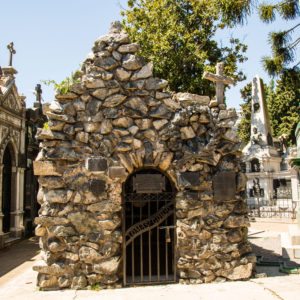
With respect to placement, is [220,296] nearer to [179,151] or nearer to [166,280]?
[166,280]

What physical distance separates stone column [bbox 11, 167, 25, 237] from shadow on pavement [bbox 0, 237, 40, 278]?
54 cm

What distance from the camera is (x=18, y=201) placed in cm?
1449

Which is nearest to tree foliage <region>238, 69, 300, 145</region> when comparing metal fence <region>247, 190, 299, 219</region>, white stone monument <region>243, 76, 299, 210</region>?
white stone monument <region>243, 76, 299, 210</region>

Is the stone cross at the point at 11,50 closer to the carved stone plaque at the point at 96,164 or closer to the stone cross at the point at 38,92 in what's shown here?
the stone cross at the point at 38,92

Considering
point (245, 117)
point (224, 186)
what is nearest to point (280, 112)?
point (245, 117)

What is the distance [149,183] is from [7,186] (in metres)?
8.88

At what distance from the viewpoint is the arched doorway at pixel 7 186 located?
45.2 feet

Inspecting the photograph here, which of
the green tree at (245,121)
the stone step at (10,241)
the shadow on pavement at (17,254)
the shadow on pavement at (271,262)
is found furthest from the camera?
the green tree at (245,121)

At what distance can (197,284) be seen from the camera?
675 centimetres

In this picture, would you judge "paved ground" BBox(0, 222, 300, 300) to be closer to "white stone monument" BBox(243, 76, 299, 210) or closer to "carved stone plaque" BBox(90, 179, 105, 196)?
"carved stone plaque" BBox(90, 179, 105, 196)

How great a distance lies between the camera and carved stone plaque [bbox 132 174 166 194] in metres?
7.02

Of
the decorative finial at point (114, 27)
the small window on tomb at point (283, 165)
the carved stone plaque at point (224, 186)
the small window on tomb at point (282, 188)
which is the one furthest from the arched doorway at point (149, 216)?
the small window on tomb at point (283, 165)

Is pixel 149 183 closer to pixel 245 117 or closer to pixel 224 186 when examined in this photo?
pixel 224 186

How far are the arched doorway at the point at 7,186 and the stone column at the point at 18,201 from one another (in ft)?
0.60
